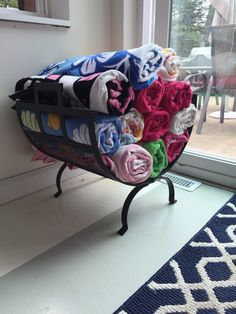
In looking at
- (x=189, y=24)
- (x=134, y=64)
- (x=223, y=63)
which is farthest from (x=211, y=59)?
(x=134, y=64)

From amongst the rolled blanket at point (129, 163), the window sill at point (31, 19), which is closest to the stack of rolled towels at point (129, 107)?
the rolled blanket at point (129, 163)

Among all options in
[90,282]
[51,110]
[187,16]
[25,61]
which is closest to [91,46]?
[25,61]

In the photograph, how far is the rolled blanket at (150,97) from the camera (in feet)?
2.97

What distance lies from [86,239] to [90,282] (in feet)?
0.68

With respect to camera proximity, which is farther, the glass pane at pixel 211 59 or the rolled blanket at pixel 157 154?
the glass pane at pixel 211 59

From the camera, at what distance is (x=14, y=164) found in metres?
1.25

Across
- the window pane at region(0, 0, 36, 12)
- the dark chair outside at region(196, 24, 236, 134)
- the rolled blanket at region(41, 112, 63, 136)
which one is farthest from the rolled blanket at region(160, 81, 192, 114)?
the window pane at region(0, 0, 36, 12)

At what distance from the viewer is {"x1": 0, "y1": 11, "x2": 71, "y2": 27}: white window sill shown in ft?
3.48

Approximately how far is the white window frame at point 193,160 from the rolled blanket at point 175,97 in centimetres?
51

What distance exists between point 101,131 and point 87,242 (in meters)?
0.42

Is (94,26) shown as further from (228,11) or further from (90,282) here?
(90,282)

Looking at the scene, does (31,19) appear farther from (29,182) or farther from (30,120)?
(29,182)

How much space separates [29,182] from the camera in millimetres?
1313

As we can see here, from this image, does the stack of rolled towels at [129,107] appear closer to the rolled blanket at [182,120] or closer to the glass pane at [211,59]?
the rolled blanket at [182,120]
